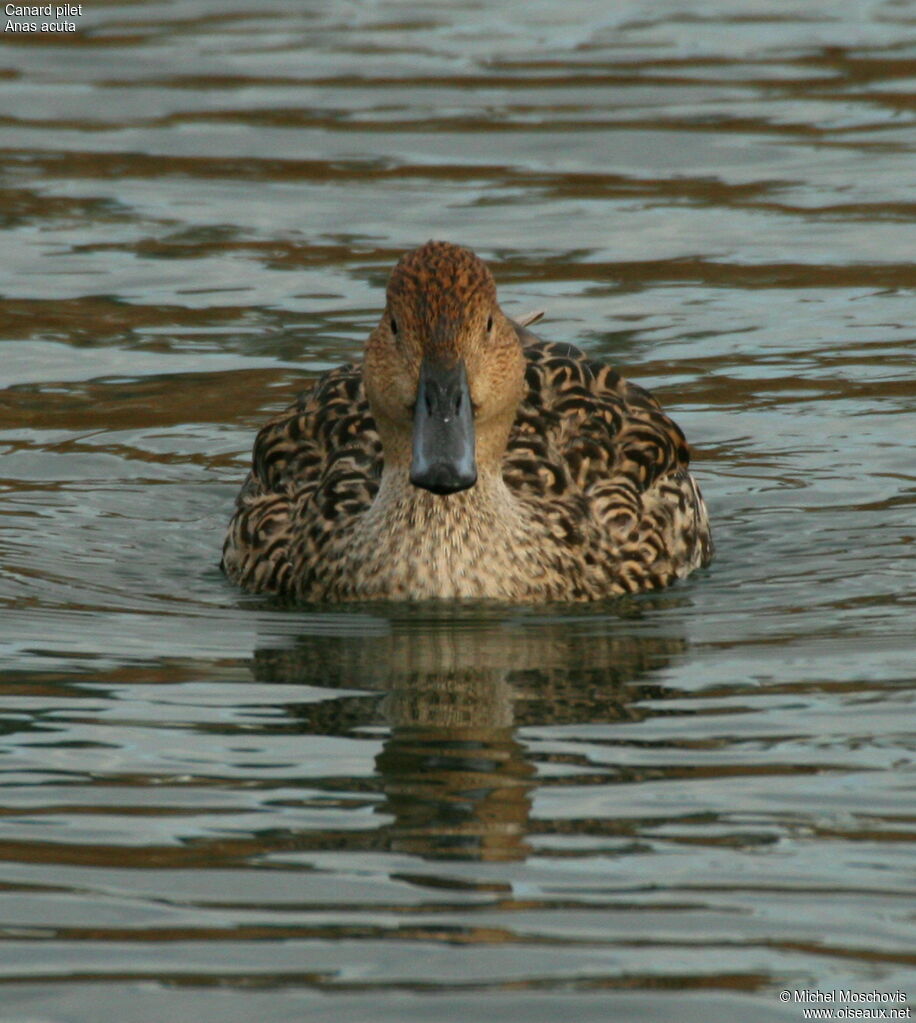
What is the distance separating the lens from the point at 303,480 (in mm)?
10242

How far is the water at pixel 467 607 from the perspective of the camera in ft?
19.5

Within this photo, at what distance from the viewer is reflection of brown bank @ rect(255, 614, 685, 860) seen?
264 inches

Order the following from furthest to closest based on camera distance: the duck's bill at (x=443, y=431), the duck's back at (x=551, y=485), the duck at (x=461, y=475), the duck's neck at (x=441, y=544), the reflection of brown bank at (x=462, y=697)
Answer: the duck's back at (x=551, y=485), the duck's neck at (x=441, y=544), the duck at (x=461, y=475), the duck's bill at (x=443, y=431), the reflection of brown bank at (x=462, y=697)

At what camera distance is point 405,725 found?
761 centimetres

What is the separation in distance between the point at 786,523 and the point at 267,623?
260cm

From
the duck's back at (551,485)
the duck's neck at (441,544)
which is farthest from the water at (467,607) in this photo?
the duck's back at (551,485)

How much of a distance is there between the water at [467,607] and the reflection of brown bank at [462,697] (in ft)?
0.08

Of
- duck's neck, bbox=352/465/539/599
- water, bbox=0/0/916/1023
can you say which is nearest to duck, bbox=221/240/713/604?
duck's neck, bbox=352/465/539/599

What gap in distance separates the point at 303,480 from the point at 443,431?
1.72 metres

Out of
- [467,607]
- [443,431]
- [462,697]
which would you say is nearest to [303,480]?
[467,607]

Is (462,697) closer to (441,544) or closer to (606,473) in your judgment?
(441,544)

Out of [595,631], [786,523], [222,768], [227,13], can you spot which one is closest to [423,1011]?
[222,768]

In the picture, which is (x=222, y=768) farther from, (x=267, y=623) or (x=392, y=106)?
(x=392, y=106)

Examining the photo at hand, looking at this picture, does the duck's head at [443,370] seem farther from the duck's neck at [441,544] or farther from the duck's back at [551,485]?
the duck's back at [551,485]
